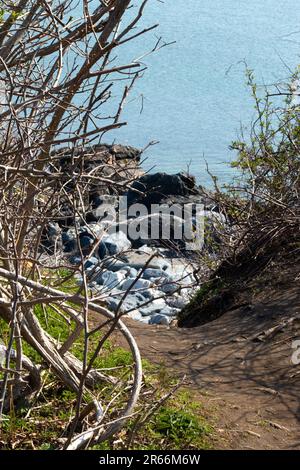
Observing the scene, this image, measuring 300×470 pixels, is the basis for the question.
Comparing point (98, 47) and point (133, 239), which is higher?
point (98, 47)

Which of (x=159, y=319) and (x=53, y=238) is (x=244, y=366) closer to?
(x=53, y=238)

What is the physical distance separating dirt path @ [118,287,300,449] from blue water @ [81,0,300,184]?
8.12m

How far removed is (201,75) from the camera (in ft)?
63.4

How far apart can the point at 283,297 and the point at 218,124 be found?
10.4 m

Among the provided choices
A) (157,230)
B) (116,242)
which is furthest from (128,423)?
(157,230)

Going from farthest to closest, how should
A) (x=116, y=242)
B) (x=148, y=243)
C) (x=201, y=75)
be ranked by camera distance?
(x=201, y=75) → (x=148, y=243) → (x=116, y=242)

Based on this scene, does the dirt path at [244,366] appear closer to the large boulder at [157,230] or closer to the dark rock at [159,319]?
the dark rock at [159,319]

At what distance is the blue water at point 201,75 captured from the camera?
→ 16.5 metres

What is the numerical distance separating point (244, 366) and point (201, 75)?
14.0 metres

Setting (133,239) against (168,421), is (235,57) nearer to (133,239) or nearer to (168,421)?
(133,239)

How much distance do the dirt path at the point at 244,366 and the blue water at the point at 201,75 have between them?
8124 millimetres

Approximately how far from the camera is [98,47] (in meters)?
4.74

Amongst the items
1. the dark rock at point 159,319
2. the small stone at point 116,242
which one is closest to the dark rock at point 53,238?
the dark rock at point 159,319

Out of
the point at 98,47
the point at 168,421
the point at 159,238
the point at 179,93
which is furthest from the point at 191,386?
the point at 179,93
